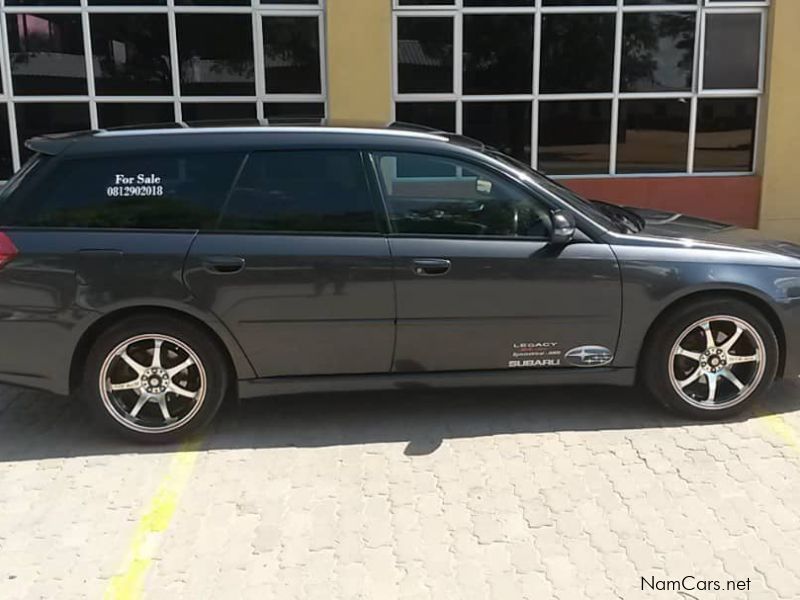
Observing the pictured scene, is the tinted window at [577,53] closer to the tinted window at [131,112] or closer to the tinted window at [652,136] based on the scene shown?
the tinted window at [652,136]

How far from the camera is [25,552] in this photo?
11.3 feet

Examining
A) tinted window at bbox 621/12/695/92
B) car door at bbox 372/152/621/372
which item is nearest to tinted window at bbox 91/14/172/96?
tinted window at bbox 621/12/695/92

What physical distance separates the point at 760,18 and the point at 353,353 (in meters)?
Result: 8.02

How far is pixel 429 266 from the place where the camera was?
434cm

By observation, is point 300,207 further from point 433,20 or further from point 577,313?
point 433,20

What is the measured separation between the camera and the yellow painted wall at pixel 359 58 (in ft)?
30.7

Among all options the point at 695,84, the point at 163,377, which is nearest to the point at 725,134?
the point at 695,84

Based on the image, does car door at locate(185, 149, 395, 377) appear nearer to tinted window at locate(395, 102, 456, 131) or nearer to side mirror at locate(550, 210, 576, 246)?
side mirror at locate(550, 210, 576, 246)

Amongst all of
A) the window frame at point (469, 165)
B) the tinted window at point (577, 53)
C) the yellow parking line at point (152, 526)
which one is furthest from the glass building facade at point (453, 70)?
the yellow parking line at point (152, 526)

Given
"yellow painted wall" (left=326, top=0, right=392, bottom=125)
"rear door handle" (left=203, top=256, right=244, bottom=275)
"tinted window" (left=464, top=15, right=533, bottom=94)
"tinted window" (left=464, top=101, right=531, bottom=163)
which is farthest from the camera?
"tinted window" (left=464, top=101, right=531, bottom=163)

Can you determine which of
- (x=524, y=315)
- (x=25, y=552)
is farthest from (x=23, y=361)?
(x=524, y=315)

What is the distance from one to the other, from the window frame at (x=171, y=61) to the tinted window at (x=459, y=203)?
5.62 meters

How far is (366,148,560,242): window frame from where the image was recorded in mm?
4414

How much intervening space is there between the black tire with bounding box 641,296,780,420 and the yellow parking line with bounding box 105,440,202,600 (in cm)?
258
